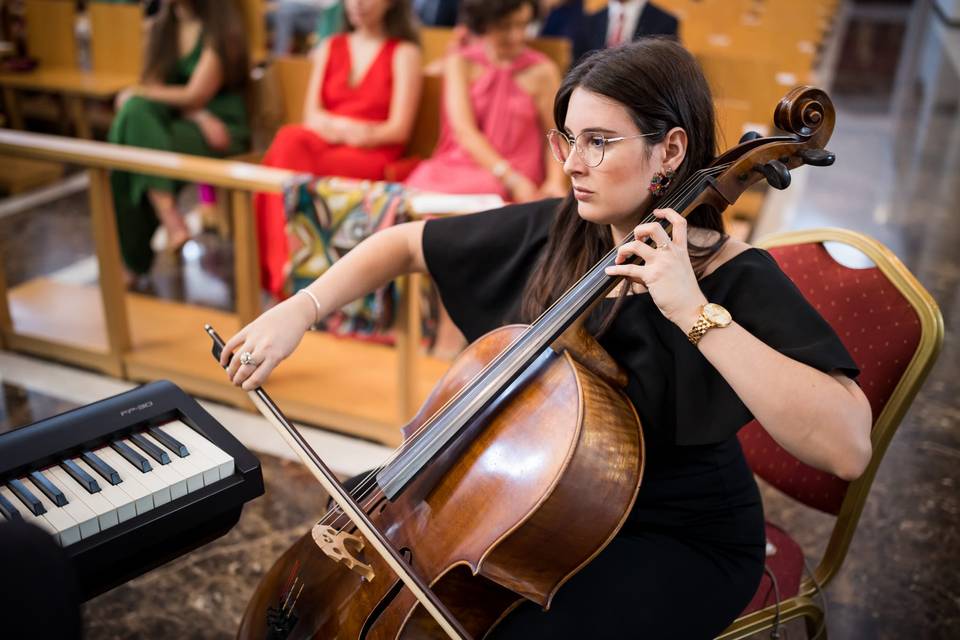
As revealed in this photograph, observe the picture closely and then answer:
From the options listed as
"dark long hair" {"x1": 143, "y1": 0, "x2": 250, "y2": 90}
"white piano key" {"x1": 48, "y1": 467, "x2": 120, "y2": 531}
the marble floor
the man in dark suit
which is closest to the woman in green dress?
"dark long hair" {"x1": 143, "y1": 0, "x2": 250, "y2": 90}

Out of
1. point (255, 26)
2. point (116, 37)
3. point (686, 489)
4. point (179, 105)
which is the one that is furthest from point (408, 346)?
point (116, 37)

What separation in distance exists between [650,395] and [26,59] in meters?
5.06

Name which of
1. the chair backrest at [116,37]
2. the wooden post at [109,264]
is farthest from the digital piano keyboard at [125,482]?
the chair backrest at [116,37]

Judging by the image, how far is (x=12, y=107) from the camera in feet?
17.1

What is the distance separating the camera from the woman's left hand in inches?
44.9

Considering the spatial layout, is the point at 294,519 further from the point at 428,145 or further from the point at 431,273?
the point at 428,145

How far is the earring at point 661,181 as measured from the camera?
1.29 metres

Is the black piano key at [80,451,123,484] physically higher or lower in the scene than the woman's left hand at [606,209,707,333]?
lower

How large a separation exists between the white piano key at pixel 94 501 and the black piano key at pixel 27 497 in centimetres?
4

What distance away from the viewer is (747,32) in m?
5.18

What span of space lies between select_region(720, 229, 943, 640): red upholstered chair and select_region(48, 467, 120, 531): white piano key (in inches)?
35.1

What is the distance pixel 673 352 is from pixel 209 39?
3.15m

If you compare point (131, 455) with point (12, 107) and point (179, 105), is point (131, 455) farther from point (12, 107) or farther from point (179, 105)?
point (12, 107)

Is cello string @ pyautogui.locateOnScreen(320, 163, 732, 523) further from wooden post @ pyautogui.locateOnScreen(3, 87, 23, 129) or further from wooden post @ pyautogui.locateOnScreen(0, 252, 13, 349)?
wooden post @ pyautogui.locateOnScreen(3, 87, 23, 129)
